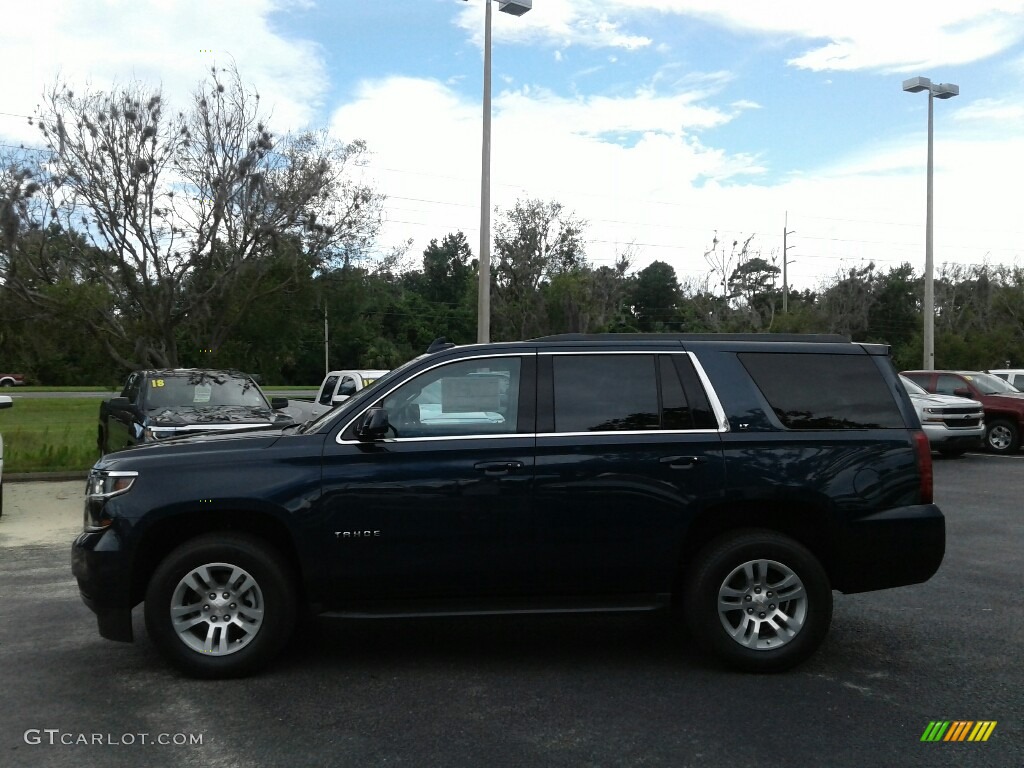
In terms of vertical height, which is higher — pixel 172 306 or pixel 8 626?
pixel 172 306

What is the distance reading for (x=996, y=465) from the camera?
58.0ft

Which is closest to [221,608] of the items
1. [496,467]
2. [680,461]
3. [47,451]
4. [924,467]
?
[496,467]

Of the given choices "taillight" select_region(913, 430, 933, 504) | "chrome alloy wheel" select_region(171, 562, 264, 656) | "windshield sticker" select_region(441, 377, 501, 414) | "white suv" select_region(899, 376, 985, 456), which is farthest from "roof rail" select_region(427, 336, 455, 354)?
"white suv" select_region(899, 376, 985, 456)

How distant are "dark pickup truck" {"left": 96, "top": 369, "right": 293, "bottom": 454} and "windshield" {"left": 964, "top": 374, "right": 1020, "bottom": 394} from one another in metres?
14.9

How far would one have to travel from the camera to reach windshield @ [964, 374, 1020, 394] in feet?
66.9

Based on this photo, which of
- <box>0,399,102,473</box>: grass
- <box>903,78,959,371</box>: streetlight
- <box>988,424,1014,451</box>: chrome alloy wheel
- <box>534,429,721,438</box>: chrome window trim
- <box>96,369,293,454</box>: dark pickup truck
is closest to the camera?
<box>534,429,721,438</box>: chrome window trim

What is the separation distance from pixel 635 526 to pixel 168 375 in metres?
9.51

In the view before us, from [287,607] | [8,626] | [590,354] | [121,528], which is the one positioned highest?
[590,354]

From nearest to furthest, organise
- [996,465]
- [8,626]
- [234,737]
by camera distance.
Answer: [234,737] < [8,626] < [996,465]

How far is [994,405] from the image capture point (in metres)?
19.9

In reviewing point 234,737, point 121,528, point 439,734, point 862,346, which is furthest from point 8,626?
point 862,346

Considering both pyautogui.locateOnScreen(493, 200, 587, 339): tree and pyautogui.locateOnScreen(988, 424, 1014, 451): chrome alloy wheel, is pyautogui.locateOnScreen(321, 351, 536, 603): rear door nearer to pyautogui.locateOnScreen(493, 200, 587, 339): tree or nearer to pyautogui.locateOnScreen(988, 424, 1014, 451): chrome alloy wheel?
pyautogui.locateOnScreen(988, 424, 1014, 451): chrome alloy wheel

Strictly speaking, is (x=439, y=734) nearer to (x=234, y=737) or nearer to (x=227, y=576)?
(x=234, y=737)

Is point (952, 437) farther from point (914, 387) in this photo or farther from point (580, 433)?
point (580, 433)
